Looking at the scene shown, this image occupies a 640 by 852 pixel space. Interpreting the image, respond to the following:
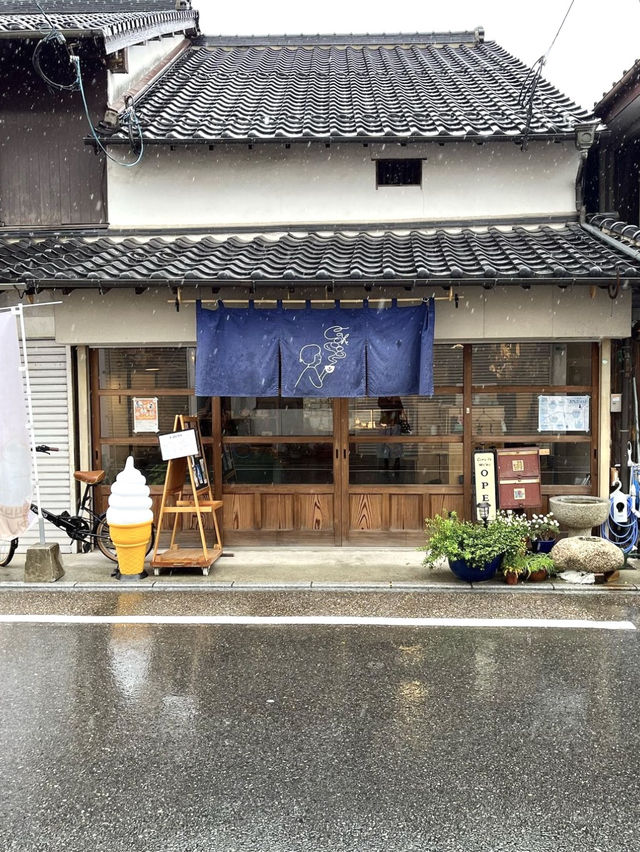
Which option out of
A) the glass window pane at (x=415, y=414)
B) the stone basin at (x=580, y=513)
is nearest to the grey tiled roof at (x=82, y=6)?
the glass window pane at (x=415, y=414)

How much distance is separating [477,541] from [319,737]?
13.6 ft

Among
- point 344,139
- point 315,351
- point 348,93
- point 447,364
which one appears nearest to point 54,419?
point 315,351

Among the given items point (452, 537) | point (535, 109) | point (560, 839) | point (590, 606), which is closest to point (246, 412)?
point (452, 537)

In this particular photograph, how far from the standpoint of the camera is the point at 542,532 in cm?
966

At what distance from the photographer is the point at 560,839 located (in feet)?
12.6

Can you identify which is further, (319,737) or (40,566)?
(40,566)

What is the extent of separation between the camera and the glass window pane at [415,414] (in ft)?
34.5

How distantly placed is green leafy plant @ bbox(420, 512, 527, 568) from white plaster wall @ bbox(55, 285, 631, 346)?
9.05 feet

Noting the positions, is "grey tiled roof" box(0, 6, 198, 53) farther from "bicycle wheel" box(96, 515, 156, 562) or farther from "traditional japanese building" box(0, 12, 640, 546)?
"bicycle wheel" box(96, 515, 156, 562)

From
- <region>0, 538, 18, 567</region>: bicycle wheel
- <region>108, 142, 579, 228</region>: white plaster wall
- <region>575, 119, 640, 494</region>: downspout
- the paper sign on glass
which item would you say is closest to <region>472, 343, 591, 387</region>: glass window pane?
<region>575, 119, 640, 494</region>: downspout

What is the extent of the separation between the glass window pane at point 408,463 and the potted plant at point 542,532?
54.0 inches

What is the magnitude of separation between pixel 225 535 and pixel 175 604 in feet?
8.60

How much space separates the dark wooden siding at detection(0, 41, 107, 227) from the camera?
11258 millimetres

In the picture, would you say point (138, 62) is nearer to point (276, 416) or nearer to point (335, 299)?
point (335, 299)
